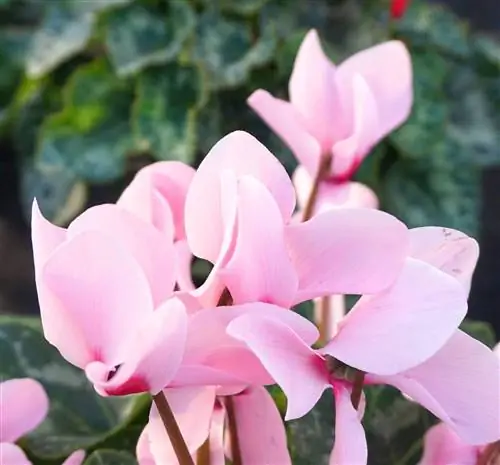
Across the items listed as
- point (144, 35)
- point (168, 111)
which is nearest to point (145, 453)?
point (168, 111)

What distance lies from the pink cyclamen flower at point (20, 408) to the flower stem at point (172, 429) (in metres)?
0.08

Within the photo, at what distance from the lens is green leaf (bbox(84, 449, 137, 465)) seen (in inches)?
21.6

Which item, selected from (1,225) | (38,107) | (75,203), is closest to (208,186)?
(75,203)

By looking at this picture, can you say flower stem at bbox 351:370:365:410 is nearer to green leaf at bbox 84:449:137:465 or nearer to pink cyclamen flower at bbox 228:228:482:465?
pink cyclamen flower at bbox 228:228:482:465

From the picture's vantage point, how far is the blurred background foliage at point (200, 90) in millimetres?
1611

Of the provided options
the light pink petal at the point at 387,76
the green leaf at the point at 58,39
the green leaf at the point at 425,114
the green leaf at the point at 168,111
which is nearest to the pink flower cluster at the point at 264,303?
the light pink petal at the point at 387,76

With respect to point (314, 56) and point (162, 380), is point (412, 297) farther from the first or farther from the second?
point (314, 56)

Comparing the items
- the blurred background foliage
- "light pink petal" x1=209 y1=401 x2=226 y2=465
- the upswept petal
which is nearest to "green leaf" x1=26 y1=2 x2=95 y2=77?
the blurred background foliage

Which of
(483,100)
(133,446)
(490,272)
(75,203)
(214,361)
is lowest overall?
(490,272)

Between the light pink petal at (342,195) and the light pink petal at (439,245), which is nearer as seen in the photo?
the light pink petal at (439,245)

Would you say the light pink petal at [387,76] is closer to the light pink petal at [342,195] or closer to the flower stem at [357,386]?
the light pink petal at [342,195]

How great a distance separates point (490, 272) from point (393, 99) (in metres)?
1.37

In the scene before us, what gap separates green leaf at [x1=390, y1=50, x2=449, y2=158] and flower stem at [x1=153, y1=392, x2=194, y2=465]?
1.28 metres

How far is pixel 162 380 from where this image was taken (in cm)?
36
